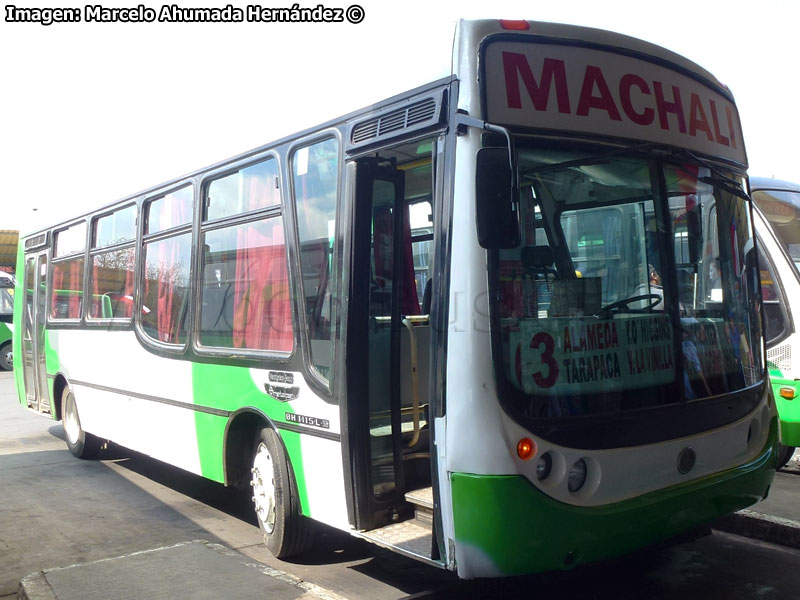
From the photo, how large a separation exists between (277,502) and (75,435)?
470 centimetres

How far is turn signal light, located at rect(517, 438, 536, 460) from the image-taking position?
362cm

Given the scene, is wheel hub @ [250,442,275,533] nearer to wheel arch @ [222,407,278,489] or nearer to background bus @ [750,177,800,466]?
wheel arch @ [222,407,278,489]

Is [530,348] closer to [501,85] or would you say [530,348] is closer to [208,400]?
[501,85]

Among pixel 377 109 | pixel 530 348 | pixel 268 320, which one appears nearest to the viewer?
pixel 530 348

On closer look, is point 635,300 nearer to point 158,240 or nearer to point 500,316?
point 500,316

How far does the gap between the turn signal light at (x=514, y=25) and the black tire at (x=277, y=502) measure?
274 centimetres

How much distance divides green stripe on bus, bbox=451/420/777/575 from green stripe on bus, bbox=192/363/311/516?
159 centimetres

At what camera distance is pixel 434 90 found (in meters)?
3.96

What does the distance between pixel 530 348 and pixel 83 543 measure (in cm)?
383

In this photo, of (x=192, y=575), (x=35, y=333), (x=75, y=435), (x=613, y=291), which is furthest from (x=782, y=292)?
(x=35, y=333)

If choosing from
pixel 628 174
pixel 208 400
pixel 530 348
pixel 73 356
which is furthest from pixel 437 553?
pixel 73 356

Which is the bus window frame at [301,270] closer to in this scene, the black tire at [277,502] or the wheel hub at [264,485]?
the black tire at [277,502]

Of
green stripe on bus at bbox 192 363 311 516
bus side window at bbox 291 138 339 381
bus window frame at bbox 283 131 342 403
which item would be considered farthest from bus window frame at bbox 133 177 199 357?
bus side window at bbox 291 138 339 381

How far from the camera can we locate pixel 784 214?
25.5 ft
